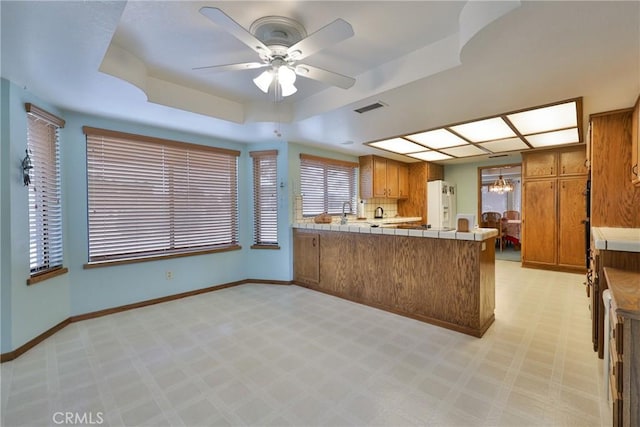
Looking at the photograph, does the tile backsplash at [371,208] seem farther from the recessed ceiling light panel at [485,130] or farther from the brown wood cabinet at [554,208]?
the brown wood cabinet at [554,208]

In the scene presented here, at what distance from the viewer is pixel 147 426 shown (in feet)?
5.22

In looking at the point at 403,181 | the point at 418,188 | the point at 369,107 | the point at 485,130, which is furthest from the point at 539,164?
the point at 369,107

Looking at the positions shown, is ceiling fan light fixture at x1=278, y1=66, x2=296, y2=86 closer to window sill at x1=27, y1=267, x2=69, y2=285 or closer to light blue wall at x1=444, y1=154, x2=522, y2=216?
window sill at x1=27, y1=267, x2=69, y2=285

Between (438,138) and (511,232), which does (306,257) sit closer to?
(438,138)

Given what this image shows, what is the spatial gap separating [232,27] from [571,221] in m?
5.95

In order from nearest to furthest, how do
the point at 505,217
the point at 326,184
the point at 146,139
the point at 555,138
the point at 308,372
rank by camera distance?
the point at 308,372, the point at 146,139, the point at 555,138, the point at 326,184, the point at 505,217

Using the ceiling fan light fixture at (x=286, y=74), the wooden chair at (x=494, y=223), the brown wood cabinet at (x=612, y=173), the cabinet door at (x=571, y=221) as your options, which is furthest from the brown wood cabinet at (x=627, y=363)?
the wooden chair at (x=494, y=223)

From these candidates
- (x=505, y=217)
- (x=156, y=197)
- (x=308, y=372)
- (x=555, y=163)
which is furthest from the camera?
(x=505, y=217)

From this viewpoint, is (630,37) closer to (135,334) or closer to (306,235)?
(306,235)

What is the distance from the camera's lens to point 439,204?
20.1ft

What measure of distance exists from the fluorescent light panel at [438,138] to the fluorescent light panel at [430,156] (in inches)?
23.1

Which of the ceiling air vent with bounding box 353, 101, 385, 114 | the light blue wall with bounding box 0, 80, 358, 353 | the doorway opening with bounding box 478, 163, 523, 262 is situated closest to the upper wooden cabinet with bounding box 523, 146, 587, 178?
the doorway opening with bounding box 478, 163, 523, 262

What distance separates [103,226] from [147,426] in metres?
2.47

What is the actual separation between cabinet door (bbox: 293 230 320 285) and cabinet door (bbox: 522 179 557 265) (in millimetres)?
4071
